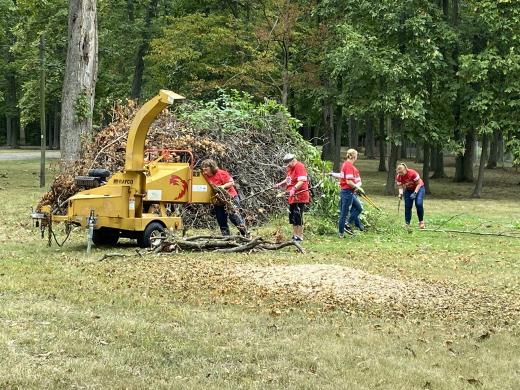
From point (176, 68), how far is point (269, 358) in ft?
81.4

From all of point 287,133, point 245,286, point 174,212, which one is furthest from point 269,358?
point 287,133

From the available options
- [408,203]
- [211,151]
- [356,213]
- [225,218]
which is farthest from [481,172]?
[225,218]

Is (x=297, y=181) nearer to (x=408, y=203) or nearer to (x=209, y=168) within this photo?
(x=209, y=168)

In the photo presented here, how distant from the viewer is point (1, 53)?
166 feet

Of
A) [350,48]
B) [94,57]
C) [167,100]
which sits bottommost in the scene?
[167,100]

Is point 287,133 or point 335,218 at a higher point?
point 287,133

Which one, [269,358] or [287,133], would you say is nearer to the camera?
[269,358]

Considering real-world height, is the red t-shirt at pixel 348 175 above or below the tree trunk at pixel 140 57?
below

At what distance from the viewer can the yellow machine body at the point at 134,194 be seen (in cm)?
1157

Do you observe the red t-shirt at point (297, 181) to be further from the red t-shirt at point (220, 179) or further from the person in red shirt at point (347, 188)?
the person in red shirt at point (347, 188)

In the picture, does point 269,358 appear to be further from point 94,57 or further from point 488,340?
point 94,57

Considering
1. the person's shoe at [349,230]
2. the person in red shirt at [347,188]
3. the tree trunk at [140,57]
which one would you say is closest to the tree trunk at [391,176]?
the tree trunk at [140,57]

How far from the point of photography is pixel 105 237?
1273cm

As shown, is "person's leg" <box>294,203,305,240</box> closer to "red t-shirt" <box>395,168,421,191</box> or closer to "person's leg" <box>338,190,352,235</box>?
"person's leg" <box>338,190,352,235</box>
